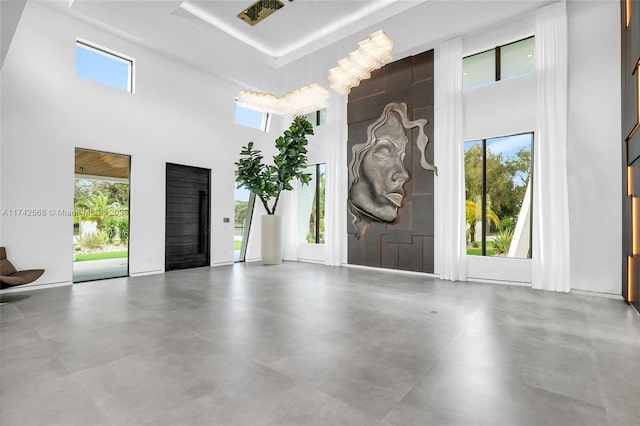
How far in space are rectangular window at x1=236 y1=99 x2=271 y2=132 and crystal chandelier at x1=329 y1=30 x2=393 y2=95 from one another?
4.36 meters

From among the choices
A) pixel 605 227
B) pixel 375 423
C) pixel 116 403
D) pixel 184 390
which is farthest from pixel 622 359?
pixel 116 403

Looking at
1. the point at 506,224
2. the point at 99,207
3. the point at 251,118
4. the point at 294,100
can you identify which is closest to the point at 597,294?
the point at 506,224

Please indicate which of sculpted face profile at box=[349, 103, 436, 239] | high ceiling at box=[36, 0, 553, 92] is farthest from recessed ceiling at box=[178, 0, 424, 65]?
sculpted face profile at box=[349, 103, 436, 239]

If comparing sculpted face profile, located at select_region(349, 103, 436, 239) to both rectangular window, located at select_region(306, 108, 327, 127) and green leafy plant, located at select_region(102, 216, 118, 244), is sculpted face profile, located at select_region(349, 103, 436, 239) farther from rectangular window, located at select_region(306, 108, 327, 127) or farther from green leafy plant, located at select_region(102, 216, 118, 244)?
green leafy plant, located at select_region(102, 216, 118, 244)

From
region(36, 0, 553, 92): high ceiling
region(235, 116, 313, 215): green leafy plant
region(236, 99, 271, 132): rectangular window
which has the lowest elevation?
region(235, 116, 313, 215): green leafy plant

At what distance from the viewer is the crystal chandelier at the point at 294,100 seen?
6.93 metres

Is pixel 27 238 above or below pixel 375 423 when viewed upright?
above

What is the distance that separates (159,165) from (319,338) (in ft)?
20.5

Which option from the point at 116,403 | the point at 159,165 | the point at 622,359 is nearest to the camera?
the point at 116,403

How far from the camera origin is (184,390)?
7.70 ft

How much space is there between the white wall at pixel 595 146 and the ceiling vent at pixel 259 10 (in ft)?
18.3

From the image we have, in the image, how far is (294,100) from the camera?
7.20m

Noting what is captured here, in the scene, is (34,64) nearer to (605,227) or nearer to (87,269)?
(87,269)

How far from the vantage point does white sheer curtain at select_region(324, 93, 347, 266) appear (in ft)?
29.5
